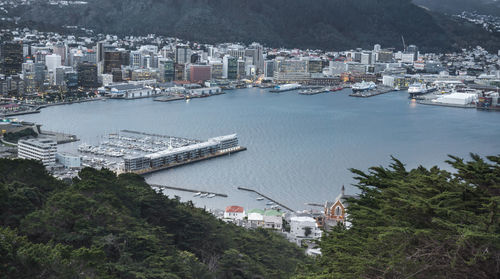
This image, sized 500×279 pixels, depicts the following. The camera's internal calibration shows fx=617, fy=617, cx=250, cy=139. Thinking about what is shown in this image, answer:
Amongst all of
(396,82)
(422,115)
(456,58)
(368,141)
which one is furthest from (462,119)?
(456,58)

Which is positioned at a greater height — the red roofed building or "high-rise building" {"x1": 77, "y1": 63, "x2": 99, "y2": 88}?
"high-rise building" {"x1": 77, "y1": 63, "x2": 99, "y2": 88}

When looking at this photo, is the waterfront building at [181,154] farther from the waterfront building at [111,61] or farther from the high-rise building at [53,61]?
the high-rise building at [53,61]

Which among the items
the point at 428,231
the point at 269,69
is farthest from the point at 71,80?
the point at 428,231

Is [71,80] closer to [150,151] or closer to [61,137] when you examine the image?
[61,137]

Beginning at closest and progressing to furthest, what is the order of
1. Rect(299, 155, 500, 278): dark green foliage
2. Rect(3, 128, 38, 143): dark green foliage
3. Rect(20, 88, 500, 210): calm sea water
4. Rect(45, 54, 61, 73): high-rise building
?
1. Rect(299, 155, 500, 278): dark green foliage
2. Rect(20, 88, 500, 210): calm sea water
3. Rect(3, 128, 38, 143): dark green foliage
4. Rect(45, 54, 61, 73): high-rise building

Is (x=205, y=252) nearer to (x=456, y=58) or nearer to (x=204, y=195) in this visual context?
→ (x=204, y=195)

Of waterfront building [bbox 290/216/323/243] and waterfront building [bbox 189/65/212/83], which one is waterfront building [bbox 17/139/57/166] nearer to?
waterfront building [bbox 290/216/323/243]

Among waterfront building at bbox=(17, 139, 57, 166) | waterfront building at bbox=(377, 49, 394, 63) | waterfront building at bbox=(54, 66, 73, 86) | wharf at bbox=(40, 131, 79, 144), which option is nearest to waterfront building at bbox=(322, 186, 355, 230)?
waterfront building at bbox=(17, 139, 57, 166)
